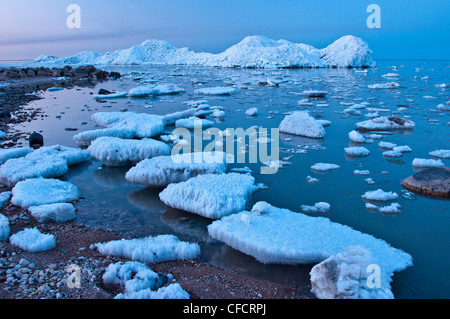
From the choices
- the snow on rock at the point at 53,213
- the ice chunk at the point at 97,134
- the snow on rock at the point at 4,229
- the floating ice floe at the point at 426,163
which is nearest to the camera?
the snow on rock at the point at 4,229

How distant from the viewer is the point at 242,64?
36.1 metres

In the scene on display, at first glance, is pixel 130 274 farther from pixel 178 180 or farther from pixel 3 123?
pixel 3 123

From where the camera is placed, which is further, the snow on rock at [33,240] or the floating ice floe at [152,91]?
the floating ice floe at [152,91]

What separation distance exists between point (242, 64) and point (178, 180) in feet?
112

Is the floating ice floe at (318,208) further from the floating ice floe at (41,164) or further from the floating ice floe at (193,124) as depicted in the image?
the floating ice floe at (193,124)

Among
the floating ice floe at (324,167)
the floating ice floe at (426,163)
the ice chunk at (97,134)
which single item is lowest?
the floating ice floe at (324,167)

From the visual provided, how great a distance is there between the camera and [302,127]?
6293mm

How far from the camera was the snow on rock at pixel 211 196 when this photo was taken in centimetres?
308

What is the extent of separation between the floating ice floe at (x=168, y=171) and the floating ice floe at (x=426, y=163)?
2722 millimetres

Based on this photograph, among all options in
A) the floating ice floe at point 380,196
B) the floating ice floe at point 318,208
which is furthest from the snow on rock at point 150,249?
the floating ice floe at point 380,196

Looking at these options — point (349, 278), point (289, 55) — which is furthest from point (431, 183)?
point (289, 55)

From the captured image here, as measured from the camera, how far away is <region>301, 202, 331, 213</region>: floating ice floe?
10.6 feet

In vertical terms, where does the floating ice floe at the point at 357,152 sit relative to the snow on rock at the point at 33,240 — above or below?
above

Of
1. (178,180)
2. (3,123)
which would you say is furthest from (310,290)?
(3,123)
